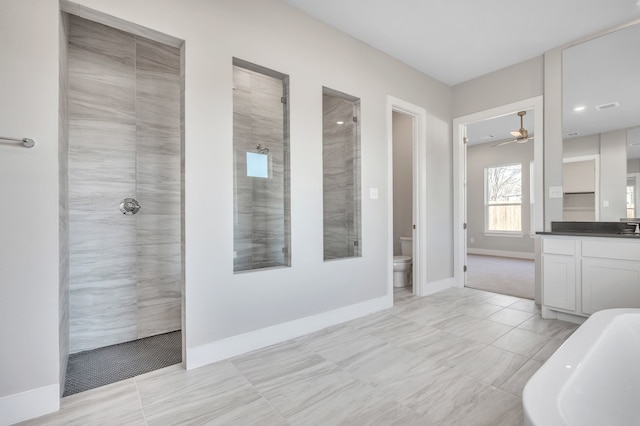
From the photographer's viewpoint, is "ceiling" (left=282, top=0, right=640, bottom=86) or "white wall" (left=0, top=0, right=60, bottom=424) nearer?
"white wall" (left=0, top=0, right=60, bottom=424)

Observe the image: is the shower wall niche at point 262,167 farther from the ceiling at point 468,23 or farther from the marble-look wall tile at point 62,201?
the marble-look wall tile at point 62,201

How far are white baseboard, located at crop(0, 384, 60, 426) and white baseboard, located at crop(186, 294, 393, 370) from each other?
0.68 meters

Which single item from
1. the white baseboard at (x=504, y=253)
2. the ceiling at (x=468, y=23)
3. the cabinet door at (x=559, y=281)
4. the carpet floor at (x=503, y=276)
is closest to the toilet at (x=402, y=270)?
the carpet floor at (x=503, y=276)

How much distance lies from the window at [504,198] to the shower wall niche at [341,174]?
5779 millimetres

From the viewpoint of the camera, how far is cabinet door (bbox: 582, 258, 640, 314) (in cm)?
254

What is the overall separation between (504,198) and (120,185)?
7.81 metres

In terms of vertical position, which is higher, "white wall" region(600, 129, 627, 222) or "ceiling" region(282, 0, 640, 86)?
"ceiling" region(282, 0, 640, 86)

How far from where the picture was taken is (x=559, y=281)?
296 cm

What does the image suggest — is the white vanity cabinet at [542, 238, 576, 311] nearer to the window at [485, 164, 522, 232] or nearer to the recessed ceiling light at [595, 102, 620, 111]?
the recessed ceiling light at [595, 102, 620, 111]

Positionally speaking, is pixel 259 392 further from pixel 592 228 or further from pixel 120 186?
pixel 592 228

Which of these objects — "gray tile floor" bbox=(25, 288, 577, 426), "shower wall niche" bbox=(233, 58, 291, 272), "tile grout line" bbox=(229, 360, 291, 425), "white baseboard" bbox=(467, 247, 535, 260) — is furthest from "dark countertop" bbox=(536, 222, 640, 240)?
"white baseboard" bbox=(467, 247, 535, 260)

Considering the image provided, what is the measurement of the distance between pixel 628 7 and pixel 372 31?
220 cm

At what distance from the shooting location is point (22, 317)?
1.55 m

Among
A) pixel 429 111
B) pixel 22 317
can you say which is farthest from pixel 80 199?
pixel 429 111
